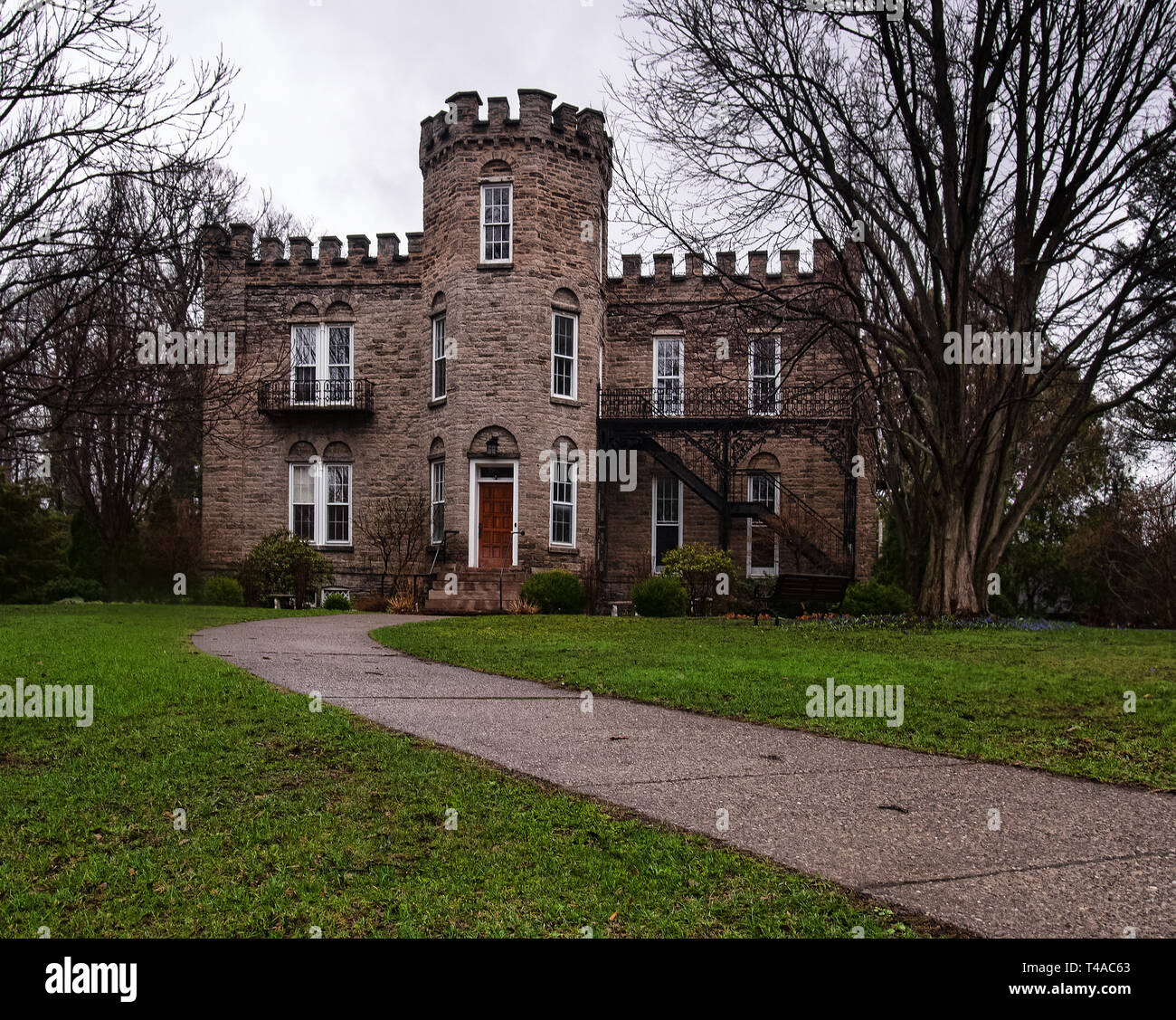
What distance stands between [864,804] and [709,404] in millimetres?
22205

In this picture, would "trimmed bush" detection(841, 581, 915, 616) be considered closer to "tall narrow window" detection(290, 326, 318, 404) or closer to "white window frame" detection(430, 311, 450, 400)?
"white window frame" detection(430, 311, 450, 400)

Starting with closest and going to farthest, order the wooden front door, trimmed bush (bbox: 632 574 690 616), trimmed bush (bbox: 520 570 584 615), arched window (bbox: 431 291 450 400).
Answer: trimmed bush (bbox: 632 574 690 616)
trimmed bush (bbox: 520 570 584 615)
the wooden front door
arched window (bbox: 431 291 450 400)

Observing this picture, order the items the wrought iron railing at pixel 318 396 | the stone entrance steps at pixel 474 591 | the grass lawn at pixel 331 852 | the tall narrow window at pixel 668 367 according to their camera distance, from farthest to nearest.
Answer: the tall narrow window at pixel 668 367, the wrought iron railing at pixel 318 396, the stone entrance steps at pixel 474 591, the grass lawn at pixel 331 852

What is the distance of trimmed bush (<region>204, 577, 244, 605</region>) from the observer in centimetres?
2438

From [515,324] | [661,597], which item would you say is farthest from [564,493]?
[661,597]

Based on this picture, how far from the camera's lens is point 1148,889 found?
4098mm

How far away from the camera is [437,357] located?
26.5 meters

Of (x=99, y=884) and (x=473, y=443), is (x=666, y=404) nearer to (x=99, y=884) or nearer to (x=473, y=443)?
(x=473, y=443)

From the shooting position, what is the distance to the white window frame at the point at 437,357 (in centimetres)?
2606

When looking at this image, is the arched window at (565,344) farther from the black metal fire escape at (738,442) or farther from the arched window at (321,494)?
the arched window at (321,494)

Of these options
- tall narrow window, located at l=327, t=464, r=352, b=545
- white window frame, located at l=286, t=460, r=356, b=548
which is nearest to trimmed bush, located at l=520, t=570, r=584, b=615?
white window frame, located at l=286, t=460, r=356, b=548

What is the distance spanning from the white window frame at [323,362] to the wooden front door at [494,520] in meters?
5.44

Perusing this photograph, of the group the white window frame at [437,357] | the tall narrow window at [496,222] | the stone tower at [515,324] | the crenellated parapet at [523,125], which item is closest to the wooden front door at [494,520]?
the stone tower at [515,324]

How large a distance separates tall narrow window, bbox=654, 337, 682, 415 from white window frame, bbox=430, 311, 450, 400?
598cm
